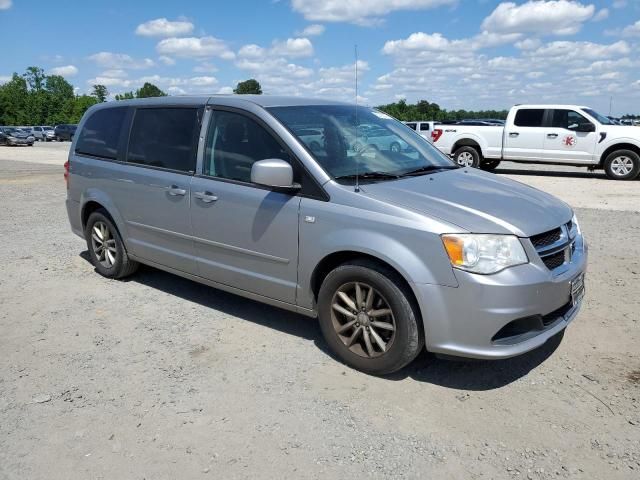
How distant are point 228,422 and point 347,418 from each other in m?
0.67

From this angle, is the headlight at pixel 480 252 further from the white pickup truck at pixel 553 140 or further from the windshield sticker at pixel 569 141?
the windshield sticker at pixel 569 141

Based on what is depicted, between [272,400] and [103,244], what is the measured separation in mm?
3231

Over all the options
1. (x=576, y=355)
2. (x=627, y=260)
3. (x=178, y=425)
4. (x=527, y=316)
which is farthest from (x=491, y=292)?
(x=627, y=260)

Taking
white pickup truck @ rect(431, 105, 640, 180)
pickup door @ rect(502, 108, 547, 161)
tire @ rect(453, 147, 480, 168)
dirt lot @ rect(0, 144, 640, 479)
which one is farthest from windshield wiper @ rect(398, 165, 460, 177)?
tire @ rect(453, 147, 480, 168)

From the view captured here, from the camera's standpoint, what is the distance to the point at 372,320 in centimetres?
355

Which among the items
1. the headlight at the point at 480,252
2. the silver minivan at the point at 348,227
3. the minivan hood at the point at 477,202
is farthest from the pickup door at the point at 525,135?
the headlight at the point at 480,252

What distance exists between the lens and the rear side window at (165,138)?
459 centimetres

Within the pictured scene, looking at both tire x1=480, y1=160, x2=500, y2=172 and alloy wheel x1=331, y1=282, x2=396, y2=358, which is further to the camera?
tire x1=480, y1=160, x2=500, y2=172

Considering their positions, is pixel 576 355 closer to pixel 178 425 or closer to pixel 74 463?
pixel 178 425

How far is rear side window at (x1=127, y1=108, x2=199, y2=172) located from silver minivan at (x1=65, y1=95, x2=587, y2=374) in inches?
0.6

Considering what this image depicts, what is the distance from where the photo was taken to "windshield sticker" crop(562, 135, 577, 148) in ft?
47.8

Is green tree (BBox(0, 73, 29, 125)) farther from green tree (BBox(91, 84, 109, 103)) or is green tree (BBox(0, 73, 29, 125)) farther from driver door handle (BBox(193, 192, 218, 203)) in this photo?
driver door handle (BBox(193, 192, 218, 203))

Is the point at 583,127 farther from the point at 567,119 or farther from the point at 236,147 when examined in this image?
the point at 236,147

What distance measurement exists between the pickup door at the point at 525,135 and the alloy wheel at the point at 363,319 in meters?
13.1
